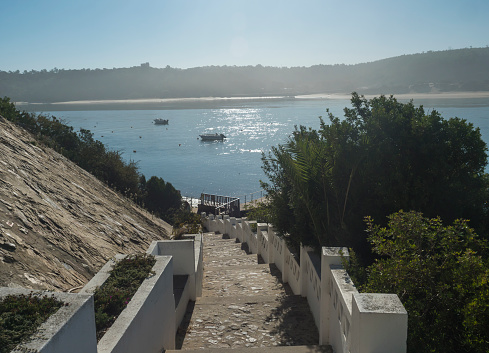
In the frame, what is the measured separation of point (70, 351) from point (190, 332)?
11.0ft

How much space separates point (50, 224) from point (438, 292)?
641cm

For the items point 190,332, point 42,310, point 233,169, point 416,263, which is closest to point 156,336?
point 190,332

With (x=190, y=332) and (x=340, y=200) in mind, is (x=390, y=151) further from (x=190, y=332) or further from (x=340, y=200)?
(x=190, y=332)

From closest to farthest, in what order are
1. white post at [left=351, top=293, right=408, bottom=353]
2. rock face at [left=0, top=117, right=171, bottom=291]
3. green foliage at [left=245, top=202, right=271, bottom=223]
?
white post at [left=351, top=293, right=408, bottom=353] → rock face at [left=0, top=117, right=171, bottom=291] → green foliage at [left=245, top=202, right=271, bottom=223]

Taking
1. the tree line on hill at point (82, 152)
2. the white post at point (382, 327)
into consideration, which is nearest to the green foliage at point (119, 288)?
the white post at point (382, 327)

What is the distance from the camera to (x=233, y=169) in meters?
73.9

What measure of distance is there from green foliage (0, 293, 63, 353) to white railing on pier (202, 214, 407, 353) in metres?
2.07

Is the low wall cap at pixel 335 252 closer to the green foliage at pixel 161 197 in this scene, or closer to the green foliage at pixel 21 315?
the green foliage at pixel 21 315

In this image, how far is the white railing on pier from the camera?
313cm

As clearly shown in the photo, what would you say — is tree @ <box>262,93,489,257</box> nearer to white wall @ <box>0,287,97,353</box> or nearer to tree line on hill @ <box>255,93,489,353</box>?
tree line on hill @ <box>255,93,489,353</box>

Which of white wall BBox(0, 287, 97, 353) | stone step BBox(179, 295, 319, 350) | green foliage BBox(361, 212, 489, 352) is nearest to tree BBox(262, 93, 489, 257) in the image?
stone step BBox(179, 295, 319, 350)

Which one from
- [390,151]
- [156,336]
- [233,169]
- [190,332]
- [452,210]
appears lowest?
[233,169]

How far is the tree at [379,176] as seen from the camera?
7.11 meters

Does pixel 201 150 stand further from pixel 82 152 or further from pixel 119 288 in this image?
pixel 119 288
